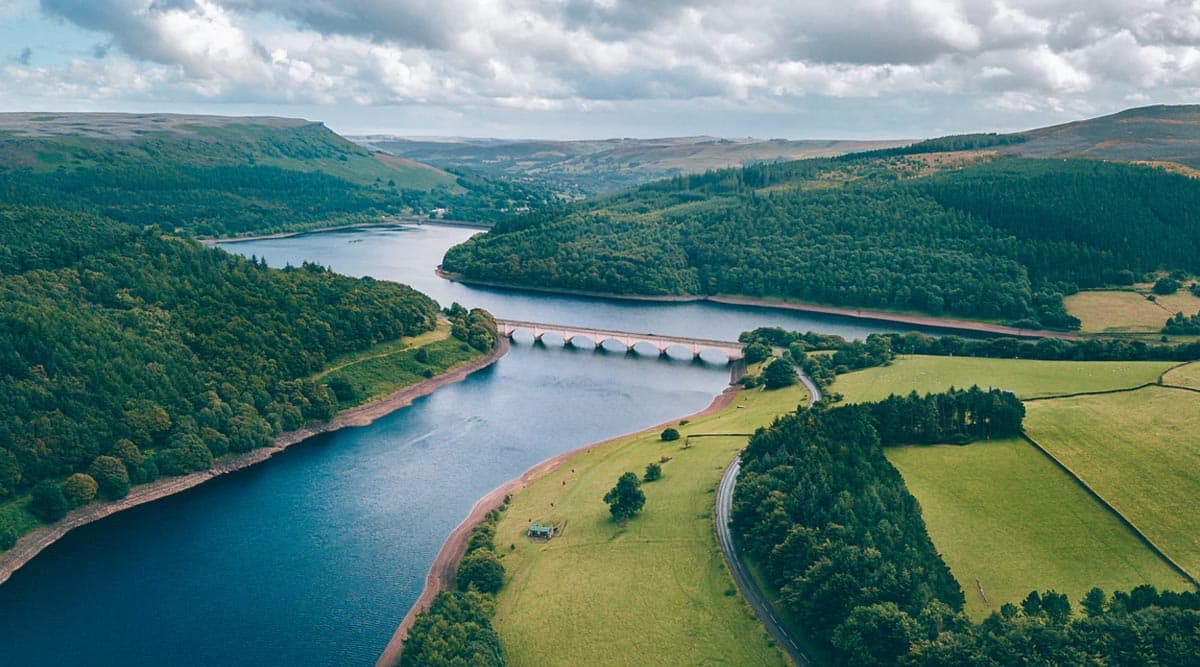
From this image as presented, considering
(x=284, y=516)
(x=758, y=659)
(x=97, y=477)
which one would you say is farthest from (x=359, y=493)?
(x=758, y=659)

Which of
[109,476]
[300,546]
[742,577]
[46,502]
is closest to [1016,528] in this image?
[742,577]

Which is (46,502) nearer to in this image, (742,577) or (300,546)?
(300,546)

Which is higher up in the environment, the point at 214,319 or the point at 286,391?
the point at 214,319

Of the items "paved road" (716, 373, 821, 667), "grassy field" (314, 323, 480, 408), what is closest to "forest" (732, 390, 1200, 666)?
"paved road" (716, 373, 821, 667)

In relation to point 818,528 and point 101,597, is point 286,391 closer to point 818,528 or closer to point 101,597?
point 101,597

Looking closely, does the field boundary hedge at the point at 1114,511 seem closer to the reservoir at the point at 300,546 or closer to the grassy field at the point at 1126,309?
the reservoir at the point at 300,546

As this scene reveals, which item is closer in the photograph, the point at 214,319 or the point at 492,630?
the point at 492,630
